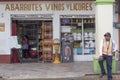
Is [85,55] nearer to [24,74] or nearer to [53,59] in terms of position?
[53,59]

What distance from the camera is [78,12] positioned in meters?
22.7

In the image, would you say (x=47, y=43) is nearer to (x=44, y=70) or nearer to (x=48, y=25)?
(x=48, y=25)

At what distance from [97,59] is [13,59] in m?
7.34

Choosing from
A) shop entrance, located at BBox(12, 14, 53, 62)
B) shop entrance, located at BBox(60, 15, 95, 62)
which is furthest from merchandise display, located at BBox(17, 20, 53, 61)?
shop entrance, located at BBox(60, 15, 95, 62)

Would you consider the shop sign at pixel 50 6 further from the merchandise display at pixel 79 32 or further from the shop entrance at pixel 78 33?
the merchandise display at pixel 79 32

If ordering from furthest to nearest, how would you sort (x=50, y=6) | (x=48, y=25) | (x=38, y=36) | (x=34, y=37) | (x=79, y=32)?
(x=34, y=37) → (x=38, y=36) → (x=79, y=32) → (x=48, y=25) → (x=50, y=6)

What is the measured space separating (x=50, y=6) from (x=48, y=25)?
3.65 feet

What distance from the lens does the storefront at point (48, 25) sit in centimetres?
2256

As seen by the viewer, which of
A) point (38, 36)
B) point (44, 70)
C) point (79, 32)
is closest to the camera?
point (44, 70)

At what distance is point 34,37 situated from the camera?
77.2ft

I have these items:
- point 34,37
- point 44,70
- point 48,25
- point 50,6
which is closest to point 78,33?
point 48,25

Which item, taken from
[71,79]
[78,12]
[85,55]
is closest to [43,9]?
[78,12]

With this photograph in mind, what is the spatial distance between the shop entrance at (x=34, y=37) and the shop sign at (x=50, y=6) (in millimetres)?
664

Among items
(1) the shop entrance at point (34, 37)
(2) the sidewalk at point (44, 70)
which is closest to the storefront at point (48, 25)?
(1) the shop entrance at point (34, 37)
